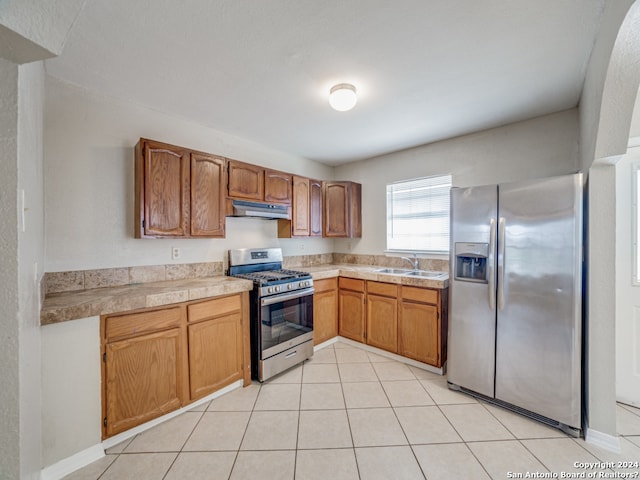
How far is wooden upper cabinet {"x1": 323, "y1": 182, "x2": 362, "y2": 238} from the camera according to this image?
12.4ft

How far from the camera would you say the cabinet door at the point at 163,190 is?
2168 millimetres

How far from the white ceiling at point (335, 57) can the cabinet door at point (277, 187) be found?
594 millimetres

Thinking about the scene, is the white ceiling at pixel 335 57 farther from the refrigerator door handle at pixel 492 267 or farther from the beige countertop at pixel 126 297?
the beige countertop at pixel 126 297

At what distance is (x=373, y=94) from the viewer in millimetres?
2203

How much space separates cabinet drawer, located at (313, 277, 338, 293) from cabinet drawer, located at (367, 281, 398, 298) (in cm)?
45

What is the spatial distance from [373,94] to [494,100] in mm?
1047

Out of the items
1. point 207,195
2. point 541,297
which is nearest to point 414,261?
point 541,297

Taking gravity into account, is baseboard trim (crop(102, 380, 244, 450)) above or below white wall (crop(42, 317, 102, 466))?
below

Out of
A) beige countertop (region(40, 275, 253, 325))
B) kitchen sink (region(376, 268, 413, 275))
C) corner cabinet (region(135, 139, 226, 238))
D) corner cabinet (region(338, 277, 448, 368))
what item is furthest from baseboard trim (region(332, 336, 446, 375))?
corner cabinet (region(135, 139, 226, 238))

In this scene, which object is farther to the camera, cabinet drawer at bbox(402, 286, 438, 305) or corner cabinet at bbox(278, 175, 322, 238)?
corner cabinet at bbox(278, 175, 322, 238)

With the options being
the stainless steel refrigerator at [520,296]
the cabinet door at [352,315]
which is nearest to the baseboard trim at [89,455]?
the cabinet door at [352,315]

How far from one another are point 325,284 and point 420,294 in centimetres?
110

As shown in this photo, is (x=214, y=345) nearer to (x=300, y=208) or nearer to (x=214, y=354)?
(x=214, y=354)

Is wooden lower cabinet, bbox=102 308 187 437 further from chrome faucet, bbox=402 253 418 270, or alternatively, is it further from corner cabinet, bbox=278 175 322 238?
chrome faucet, bbox=402 253 418 270
